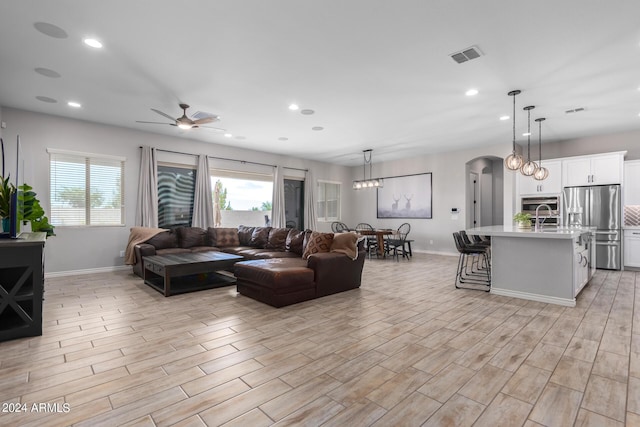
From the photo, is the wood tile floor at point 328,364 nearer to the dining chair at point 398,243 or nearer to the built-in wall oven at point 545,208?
the built-in wall oven at point 545,208

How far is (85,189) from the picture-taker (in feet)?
19.3

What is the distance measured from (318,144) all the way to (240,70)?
4110 millimetres

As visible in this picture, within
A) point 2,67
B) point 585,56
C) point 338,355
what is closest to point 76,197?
point 2,67

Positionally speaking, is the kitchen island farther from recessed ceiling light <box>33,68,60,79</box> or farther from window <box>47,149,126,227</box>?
window <box>47,149,126,227</box>

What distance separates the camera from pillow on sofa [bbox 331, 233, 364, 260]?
4513 millimetres

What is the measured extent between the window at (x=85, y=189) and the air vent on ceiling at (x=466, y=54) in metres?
6.34

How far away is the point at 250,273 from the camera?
4027 millimetres

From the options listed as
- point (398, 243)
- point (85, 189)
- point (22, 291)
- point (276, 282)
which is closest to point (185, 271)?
point (276, 282)

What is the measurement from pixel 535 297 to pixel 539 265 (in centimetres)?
42

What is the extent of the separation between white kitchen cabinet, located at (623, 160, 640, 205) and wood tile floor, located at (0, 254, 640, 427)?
11.6ft

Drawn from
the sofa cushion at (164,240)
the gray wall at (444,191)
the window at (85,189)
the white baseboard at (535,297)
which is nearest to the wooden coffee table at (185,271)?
the sofa cushion at (164,240)

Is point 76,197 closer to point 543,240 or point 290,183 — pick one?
point 290,183

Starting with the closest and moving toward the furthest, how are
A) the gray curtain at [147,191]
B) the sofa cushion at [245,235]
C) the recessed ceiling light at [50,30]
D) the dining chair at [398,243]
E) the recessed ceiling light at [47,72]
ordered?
the recessed ceiling light at [50,30], the recessed ceiling light at [47,72], the gray curtain at [147,191], the sofa cushion at [245,235], the dining chair at [398,243]

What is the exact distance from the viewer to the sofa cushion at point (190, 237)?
20.5 feet
